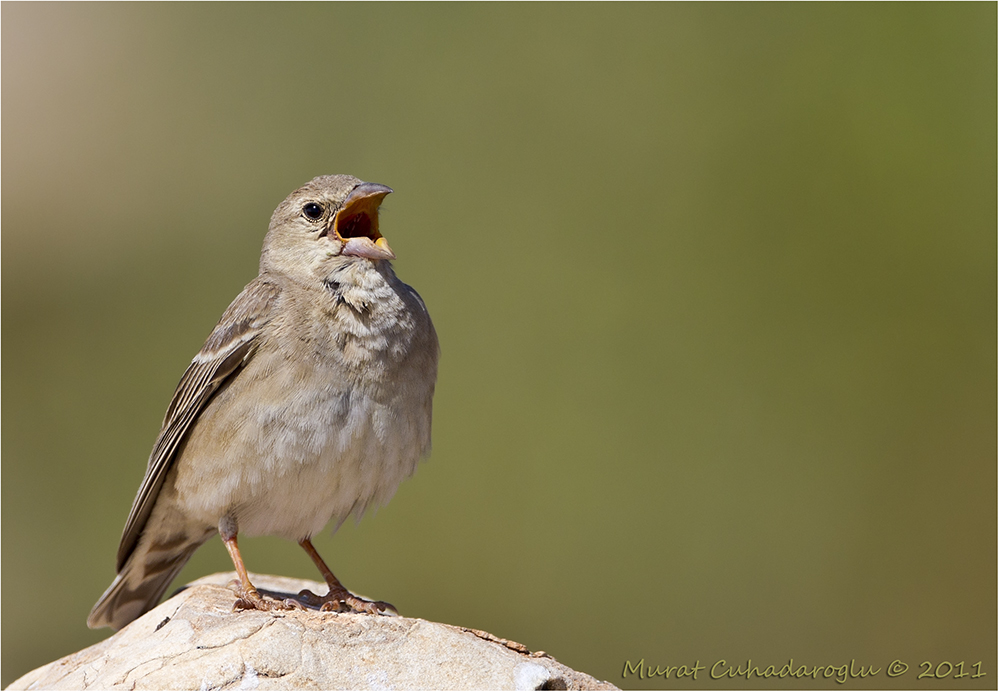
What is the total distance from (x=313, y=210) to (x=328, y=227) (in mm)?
138

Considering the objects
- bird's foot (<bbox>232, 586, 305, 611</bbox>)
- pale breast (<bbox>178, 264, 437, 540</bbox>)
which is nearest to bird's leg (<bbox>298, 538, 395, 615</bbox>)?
bird's foot (<bbox>232, 586, 305, 611</bbox>)

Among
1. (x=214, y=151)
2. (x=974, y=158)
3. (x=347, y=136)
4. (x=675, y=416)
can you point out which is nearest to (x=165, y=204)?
(x=214, y=151)

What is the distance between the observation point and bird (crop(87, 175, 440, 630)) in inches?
210

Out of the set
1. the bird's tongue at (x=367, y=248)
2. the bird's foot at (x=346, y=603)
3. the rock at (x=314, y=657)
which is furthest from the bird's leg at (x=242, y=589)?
the bird's tongue at (x=367, y=248)

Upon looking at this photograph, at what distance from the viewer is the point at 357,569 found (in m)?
9.90

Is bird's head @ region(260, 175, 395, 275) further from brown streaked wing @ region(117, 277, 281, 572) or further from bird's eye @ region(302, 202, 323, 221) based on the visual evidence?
brown streaked wing @ region(117, 277, 281, 572)

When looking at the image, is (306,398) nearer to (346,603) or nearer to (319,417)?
(319,417)

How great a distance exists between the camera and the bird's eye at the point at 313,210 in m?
5.79

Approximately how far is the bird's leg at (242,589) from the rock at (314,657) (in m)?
0.17

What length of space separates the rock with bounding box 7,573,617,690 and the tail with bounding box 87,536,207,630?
1240 millimetres

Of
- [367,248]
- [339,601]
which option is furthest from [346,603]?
Answer: [367,248]

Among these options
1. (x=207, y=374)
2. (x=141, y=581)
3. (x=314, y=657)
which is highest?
(x=207, y=374)

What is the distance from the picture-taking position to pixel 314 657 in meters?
4.48

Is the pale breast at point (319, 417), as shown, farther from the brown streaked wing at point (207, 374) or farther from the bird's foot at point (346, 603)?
the bird's foot at point (346, 603)
